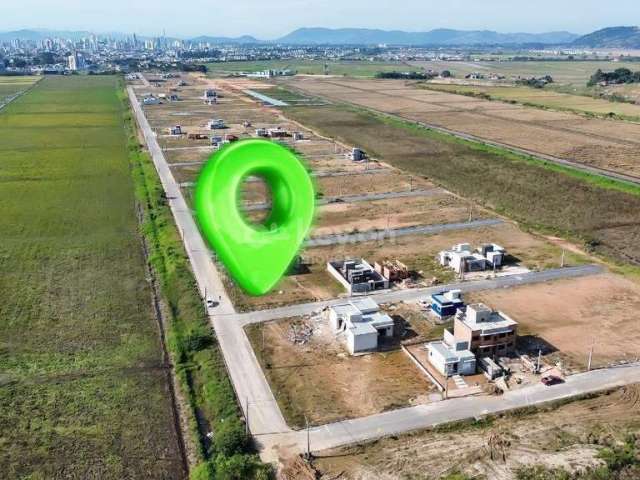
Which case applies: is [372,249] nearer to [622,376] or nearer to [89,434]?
[622,376]

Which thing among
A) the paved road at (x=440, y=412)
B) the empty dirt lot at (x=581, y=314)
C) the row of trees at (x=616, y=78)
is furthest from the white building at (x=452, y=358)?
the row of trees at (x=616, y=78)

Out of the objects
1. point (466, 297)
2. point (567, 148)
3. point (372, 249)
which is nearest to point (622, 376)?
point (466, 297)

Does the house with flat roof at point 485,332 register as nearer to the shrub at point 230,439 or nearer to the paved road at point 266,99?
the shrub at point 230,439

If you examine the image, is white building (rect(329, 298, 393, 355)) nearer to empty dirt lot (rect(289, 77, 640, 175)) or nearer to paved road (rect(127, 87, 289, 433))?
paved road (rect(127, 87, 289, 433))

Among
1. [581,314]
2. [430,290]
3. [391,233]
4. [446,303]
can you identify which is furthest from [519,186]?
[446,303]

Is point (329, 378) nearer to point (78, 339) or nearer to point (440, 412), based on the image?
point (440, 412)

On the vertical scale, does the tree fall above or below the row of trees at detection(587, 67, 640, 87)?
below

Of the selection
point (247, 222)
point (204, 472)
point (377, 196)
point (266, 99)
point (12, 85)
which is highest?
point (247, 222)

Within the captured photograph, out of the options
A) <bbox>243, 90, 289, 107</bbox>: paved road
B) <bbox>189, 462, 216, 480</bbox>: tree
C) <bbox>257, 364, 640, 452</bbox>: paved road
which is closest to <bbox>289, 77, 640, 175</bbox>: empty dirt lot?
<bbox>243, 90, 289, 107</bbox>: paved road
